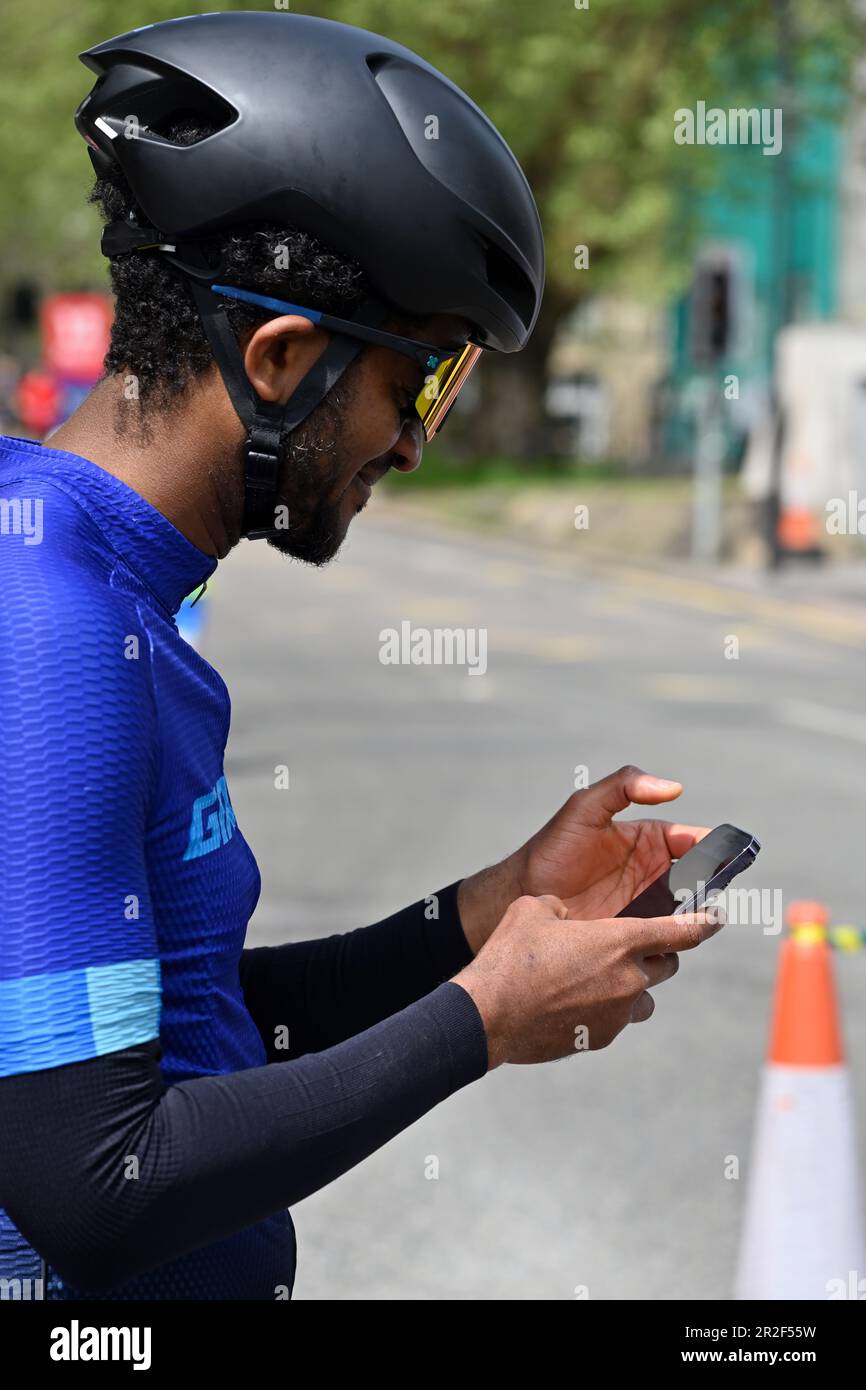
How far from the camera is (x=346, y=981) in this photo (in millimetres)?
1927

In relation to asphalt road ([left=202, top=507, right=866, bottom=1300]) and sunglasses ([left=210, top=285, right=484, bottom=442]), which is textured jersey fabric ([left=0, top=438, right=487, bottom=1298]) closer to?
sunglasses ([left=210, top=285, right=484, bottom=442])

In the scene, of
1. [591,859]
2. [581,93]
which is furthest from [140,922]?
[581,93]

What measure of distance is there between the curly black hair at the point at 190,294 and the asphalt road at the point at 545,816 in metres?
3.00

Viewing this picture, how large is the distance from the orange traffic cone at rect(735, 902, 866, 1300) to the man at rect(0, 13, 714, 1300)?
2.23m

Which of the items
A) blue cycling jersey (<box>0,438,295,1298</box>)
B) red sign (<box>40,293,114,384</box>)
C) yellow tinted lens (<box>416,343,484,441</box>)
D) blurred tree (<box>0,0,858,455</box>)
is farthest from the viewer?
blurred tree (<box>0,0,858,455</box>)

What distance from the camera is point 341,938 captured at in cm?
198

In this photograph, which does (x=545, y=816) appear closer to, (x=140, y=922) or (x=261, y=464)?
(x=261, y=464)

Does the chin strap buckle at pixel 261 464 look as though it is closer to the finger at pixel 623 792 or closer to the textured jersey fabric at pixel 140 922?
the textured jersey fabric at pixel 140 922

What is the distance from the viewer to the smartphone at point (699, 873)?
1715mm

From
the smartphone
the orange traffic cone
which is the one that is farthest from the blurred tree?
the smartphone

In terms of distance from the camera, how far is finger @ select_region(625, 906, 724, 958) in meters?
1.53

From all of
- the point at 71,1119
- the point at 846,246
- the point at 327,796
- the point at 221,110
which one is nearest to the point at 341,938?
the point at 71,1119

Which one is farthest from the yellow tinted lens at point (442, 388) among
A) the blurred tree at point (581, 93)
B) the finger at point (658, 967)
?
the blurred tree at point (581, 93)

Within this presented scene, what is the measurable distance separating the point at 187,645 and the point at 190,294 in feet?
0.86
